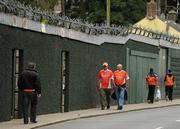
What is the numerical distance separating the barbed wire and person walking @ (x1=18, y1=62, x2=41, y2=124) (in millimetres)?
1907

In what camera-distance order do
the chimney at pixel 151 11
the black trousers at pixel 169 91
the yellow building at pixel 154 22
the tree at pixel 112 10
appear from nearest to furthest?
the black trousers at pixel 169 91
the yellow building at pixel 154 22
the chimney at pixel 151 11
the tree at pixel 112 10

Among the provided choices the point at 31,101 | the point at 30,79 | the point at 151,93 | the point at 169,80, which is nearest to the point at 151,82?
the point at 151,93

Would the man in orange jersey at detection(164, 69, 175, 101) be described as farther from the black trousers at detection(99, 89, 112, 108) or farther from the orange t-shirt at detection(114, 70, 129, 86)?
the black trousers at detection(99, 89, 112, 108)

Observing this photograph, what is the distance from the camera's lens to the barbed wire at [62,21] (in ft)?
61.1

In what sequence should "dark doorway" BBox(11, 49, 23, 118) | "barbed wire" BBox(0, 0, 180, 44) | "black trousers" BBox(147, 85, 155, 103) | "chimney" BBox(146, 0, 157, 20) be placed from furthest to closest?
"chimney" BBox(146, 0, 157, 20), "black trousers" BBox(147, 85, 155, 103), "dark doorway" BBox(11, 49, 23, 118), "barbed wire" BBox(0, 0, 180, 44)

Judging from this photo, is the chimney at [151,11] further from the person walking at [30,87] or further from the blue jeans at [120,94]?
the person walking at [30,87]

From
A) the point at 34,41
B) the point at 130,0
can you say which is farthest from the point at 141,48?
the point at 130,0

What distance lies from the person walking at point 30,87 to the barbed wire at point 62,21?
191 centimetres

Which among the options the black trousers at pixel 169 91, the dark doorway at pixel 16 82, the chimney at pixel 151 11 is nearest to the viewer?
the dark doorway at pixel 16 82

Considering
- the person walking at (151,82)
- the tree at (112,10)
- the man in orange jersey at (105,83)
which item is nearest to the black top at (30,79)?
the man in orange jersey at (105,83)

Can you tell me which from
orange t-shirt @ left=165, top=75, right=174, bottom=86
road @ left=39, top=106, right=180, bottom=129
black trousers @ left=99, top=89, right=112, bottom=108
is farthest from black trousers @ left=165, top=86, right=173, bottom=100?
road @ left=39, top=106, right=180, bottom=129

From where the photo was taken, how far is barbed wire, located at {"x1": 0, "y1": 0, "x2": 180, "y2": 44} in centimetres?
1862

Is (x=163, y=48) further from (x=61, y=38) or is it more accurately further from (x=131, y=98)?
(x=61, y=38)

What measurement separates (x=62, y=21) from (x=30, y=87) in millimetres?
5422
